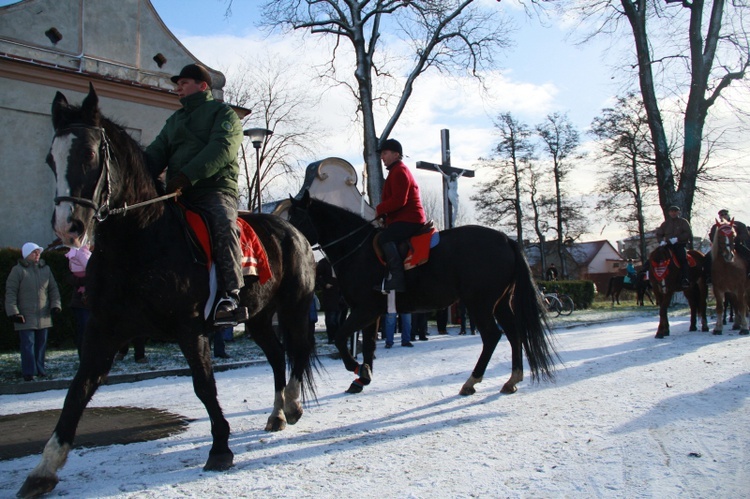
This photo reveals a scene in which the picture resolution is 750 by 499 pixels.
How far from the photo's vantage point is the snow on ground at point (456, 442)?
3.75 m

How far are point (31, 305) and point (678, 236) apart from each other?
40.9 feet

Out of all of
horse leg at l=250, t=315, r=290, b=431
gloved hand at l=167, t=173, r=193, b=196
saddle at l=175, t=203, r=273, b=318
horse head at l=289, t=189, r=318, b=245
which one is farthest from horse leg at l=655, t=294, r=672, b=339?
gloved hand at l=167, t=173, r=193, b=196

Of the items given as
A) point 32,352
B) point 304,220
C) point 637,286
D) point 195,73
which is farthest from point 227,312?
point 637,286

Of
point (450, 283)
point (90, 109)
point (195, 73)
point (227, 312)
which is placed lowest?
point (227, 312)

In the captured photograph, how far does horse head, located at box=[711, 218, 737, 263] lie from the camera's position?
41.9 ft

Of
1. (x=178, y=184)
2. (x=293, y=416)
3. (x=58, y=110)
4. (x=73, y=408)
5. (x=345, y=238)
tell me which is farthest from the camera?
(x=345, y=238)

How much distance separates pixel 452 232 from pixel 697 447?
3994 millimetres

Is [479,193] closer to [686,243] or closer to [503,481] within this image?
[686,243]

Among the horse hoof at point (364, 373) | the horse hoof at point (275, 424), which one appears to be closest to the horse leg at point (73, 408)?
the horse hoof at point (275, 424)

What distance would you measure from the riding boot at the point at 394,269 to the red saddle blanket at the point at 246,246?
2152mm

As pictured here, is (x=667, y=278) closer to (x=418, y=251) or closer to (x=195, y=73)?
(x=418, y=251)

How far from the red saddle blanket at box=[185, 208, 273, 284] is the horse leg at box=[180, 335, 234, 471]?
60 centimetres

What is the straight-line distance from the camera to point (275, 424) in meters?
5.44

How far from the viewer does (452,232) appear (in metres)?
7.75
